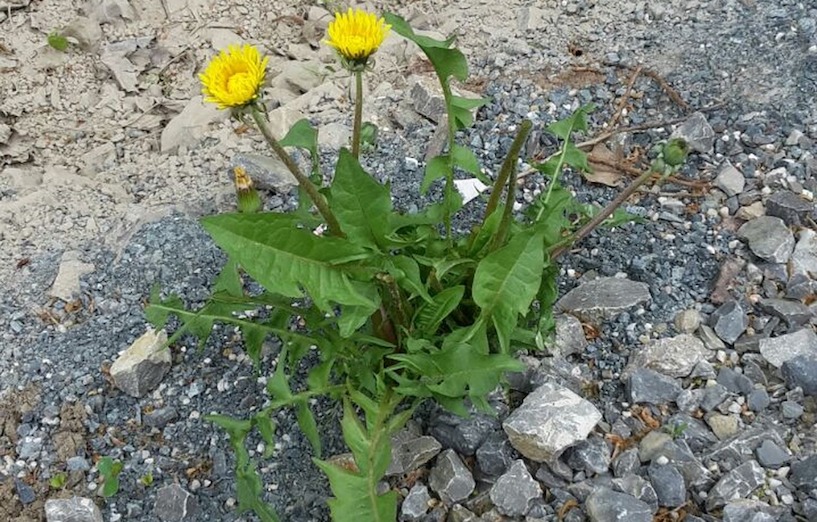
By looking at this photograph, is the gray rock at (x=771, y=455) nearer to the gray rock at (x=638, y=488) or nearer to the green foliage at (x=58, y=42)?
the gray rock at (x=638, y=488)

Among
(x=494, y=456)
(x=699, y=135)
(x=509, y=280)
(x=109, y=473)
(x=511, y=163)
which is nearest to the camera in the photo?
(x=511, y=163)

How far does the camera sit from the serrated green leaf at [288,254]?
6.16ft

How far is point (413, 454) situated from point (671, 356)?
2.47ft

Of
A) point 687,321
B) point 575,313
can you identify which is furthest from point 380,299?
point 687,321

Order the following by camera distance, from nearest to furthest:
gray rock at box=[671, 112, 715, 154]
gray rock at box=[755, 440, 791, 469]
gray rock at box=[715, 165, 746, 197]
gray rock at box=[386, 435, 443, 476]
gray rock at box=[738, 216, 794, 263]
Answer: gray rock at box=[755, 440, 791, 469] < gray rock at box=[386, 435, 443, 476] < gray rock at box=[738, 216, 794, 263] < gray rock at box=[715, 165, 746, 197] < gray rock at box=[671, 112, 715, 154]

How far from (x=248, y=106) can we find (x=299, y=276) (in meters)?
0.38

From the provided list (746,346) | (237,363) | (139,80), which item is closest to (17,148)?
(139,80)

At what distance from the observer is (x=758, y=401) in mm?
2352

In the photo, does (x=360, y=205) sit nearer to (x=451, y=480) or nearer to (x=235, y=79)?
(x=235, y=79)

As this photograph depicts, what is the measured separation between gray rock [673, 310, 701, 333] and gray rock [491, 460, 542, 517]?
0.68 metres

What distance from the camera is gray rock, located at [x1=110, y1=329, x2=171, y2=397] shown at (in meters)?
2.64

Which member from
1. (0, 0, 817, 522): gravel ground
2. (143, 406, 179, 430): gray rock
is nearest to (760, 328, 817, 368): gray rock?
(0, 0, 817, 522): gravel ground

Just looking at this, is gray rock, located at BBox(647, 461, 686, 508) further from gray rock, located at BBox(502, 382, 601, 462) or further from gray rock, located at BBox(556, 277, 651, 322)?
gray rock, located at BBox(556, 277, 651, 322)

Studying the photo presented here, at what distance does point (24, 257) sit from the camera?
3162 mm
